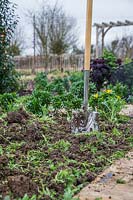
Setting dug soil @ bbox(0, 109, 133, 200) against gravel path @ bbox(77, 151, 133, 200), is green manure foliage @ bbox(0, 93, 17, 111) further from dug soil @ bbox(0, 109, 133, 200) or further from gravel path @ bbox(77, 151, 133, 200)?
gravel path @ bbox(77, 151, 133, 200)

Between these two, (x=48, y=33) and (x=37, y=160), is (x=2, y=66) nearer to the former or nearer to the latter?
(x=37, y=160)

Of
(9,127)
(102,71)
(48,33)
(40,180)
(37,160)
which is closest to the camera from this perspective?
(40,180)

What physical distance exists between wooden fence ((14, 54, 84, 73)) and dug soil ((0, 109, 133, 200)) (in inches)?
480

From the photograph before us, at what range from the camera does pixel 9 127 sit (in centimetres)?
368

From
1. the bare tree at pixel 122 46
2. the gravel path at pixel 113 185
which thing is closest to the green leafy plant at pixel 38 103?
the gravel path at pixel 113 185

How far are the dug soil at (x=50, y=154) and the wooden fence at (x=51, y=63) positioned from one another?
12182 millimetres

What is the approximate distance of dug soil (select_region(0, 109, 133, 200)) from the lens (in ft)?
7.56

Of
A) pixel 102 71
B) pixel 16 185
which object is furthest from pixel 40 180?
pixel 102 71

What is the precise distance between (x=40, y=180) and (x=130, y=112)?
3045mm

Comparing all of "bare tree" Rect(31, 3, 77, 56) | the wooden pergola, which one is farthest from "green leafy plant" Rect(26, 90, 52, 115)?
"bare tree" Rect(31, 3, 77, 56)

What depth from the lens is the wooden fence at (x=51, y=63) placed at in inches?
643

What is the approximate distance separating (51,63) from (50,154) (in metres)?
13.6

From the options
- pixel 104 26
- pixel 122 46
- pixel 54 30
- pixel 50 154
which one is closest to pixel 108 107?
pixel 50 154

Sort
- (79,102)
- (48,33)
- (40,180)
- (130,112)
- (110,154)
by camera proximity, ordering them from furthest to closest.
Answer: (48,33) → (130,112) → (79,102) → (110,154) → (40,180)
